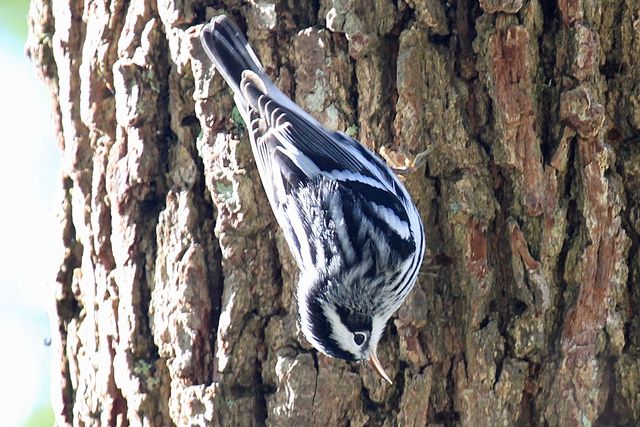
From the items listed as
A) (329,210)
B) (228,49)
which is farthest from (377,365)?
(228,49)

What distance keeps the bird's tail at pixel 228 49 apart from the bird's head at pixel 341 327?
0.85 meters

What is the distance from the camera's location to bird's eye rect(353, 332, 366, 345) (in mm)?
3184

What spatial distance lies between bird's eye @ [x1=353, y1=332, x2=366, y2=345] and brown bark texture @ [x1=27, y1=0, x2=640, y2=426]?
113 mm

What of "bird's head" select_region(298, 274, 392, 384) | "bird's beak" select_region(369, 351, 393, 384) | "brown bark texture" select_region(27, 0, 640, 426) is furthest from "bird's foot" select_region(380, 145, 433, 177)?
A: "bird's beak" select_region(369, 351, 393, 384)

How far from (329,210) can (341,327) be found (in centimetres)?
50

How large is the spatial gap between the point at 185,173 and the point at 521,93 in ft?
4.23

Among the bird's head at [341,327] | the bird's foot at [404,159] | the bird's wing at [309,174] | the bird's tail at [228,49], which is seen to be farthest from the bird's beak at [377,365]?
the bird's tail at [228,49]

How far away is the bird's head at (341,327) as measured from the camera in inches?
122

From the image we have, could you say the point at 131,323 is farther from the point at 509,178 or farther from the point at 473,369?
the point at 509,178

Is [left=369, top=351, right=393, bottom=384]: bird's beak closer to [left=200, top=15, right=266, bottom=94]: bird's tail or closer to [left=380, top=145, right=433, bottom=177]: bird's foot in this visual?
[left=380, top=145, right=433, bottom=177]: bird's foot

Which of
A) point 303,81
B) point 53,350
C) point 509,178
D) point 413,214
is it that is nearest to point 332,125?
point 303,81

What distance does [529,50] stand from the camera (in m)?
3.31

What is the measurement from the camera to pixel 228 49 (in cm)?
324

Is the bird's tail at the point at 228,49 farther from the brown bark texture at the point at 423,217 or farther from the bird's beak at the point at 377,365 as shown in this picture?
the bird's beak at the point at 377,365
